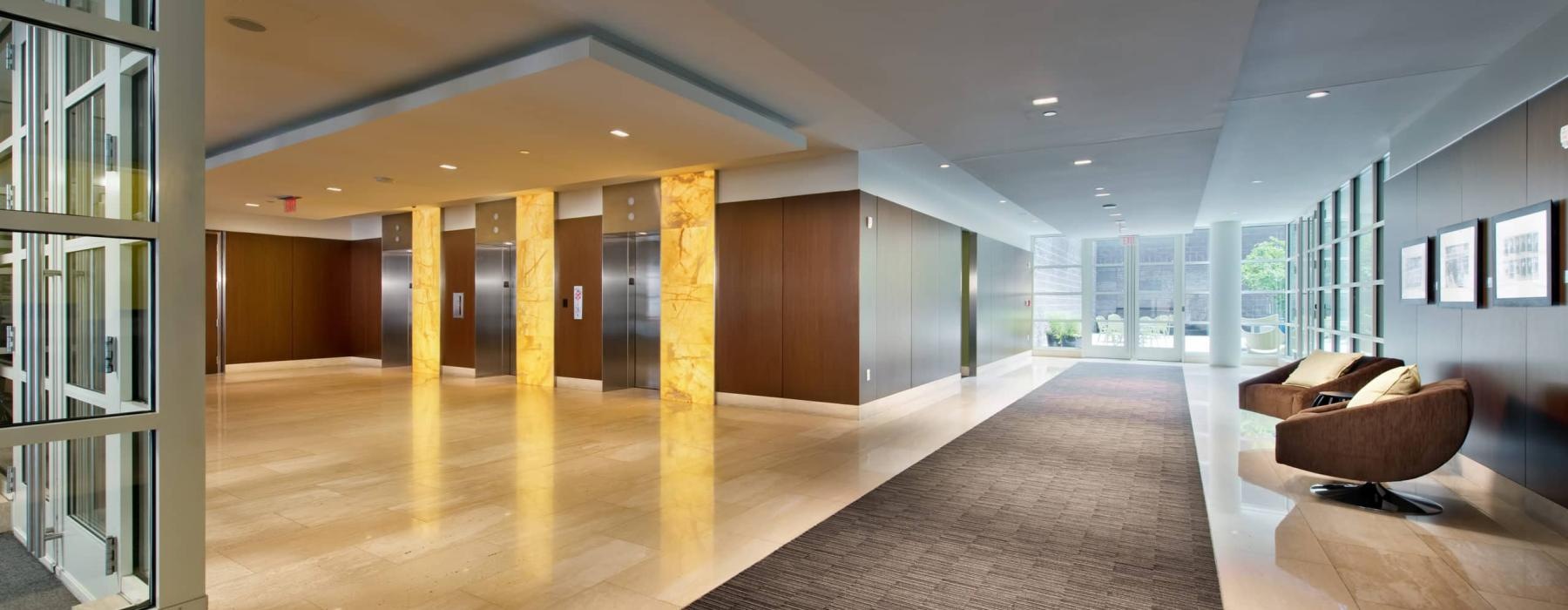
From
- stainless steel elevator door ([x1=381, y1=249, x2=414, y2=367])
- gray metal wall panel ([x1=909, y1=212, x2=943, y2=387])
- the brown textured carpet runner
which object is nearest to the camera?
the brown textured carpet runner

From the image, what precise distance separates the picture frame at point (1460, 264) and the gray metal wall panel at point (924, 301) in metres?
5.41

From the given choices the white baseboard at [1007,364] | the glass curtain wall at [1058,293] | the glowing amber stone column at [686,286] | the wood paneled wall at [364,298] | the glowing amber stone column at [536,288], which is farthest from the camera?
the glass curtain wall at [1058,293]

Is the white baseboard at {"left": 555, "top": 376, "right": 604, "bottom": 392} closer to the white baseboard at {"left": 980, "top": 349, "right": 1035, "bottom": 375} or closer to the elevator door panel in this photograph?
the elevator door panel

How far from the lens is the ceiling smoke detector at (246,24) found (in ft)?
15.3

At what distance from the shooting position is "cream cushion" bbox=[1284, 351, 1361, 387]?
22.4 feet

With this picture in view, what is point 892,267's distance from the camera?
9.12m

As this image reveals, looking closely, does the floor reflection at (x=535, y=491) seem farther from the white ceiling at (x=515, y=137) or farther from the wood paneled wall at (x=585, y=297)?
the white ceiling at (x=515, y=137)

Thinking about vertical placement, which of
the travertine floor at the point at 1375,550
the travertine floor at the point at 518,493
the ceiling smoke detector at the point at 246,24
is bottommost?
the travertine floor at the point at 1375,550

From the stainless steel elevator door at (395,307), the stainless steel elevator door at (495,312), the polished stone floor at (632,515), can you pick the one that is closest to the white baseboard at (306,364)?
the stainless steel elevator door at (395,307)

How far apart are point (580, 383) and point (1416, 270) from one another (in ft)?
32.7

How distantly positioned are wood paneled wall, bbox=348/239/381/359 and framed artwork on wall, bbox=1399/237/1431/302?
1614 centimetres

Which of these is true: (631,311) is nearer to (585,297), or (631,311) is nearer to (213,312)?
(585,297)

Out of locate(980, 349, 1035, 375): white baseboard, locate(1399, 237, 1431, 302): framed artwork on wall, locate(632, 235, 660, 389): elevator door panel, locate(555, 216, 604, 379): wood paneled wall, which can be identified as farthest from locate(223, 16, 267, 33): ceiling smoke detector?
locate(980, 349, 1035, 375): white baseboard

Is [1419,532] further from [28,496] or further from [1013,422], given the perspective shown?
[28,496]
